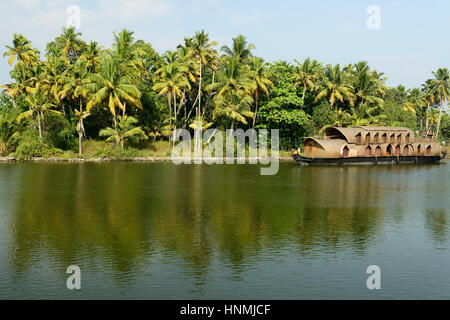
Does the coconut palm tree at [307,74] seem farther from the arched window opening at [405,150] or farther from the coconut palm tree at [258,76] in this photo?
the arched window opening at [405,150]

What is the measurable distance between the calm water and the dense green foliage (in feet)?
76.2

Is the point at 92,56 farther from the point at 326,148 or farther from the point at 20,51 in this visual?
the point at 326,148

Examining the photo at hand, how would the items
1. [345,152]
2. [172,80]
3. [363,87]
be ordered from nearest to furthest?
1. [345,152]
2. [172,80]
3. [363,87]

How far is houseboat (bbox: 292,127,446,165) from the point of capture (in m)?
54.6

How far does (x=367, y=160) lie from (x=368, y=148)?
1.59 metres

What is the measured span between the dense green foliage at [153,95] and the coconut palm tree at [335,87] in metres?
0.15

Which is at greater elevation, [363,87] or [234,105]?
[363,87]

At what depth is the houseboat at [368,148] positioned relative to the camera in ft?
179

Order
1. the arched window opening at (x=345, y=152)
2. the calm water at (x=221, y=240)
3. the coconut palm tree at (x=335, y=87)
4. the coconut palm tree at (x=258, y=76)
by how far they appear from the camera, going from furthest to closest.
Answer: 1. the coconut palm tree at (x=335, y=87)
2. the coconut palm tree at (x=258, y=76)
3. the arched window opening at (x=345, y=152)
4. the calm water at (x=221, y=240)

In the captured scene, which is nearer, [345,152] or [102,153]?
[102,153]

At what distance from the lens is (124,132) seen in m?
57.2

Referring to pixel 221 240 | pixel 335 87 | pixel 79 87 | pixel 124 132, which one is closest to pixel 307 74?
pixel 335 87

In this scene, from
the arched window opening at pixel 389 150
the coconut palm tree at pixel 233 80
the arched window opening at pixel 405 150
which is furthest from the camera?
the arched window opening at pixel 405 150

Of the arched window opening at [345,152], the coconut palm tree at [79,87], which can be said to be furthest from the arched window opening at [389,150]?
the coconut palm tree at [79,87]
